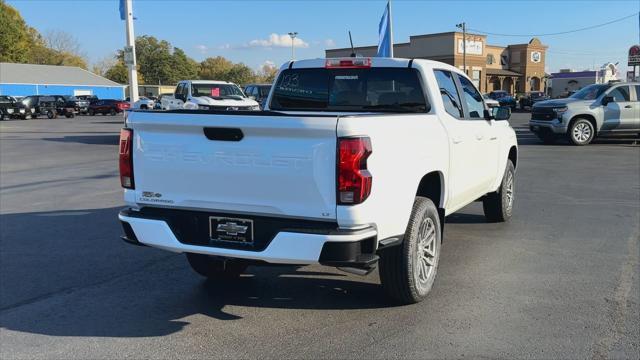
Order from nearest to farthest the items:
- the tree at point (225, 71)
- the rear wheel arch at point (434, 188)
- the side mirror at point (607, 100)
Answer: the rear wheel arch at point (434, 188) → the side mirror at point (607, 100) → the tree at point (225, 71)

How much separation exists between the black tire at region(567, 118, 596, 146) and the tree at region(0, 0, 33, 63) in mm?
80044

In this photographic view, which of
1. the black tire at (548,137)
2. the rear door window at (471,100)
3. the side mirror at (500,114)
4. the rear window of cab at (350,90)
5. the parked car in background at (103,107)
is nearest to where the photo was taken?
the rear window of cab at (350,90)

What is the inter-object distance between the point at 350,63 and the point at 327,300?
94.9 inches

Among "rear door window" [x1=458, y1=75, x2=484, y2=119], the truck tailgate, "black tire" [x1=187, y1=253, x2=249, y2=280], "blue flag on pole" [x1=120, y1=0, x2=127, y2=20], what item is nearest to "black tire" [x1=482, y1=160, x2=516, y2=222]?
"rear door window" [x1=458, y1=75, x2=484, y2=119]

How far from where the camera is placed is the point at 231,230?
407 centimetres

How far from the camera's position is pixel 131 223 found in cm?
432

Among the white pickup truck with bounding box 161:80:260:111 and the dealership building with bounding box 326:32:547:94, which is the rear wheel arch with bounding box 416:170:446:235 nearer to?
the white pickup truck with bounding box 161:80:260:111

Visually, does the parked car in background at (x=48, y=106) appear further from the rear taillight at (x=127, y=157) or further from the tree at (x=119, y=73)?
the tree at (x=119, y=73)

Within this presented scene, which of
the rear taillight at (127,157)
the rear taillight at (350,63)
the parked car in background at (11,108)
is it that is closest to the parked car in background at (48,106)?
the parked car in background at (11,108)

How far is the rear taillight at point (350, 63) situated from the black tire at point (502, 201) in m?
2.68

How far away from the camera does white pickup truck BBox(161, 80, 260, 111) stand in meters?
17.8

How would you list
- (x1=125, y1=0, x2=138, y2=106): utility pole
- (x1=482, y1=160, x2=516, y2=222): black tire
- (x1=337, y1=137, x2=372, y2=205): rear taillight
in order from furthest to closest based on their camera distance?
(x1=125, y1=0, x2=138, y2=106): utility pole < (x1=482, y1=160, x2=516, y2=222): black tire < (x1=337, y1=137, x2=372, y2=205): rear taillight

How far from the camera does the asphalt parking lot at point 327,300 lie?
3.99 meters

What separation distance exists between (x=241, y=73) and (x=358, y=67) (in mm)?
120401
